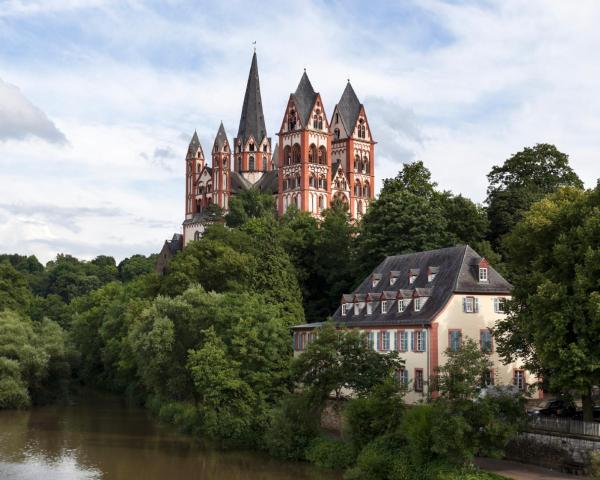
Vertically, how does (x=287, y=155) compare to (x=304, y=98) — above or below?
below

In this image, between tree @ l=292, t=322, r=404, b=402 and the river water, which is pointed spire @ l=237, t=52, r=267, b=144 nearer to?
the river water

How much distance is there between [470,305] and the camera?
151 feet

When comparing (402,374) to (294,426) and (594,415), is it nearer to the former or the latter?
(294,426)

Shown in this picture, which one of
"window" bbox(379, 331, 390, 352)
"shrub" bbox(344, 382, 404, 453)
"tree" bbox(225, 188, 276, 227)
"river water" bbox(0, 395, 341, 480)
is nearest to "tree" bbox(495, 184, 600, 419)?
"shrub" bbox(344, 382, 404, 453)

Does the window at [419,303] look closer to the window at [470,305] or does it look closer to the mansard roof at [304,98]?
the window at [470,305]

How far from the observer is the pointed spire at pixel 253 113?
144 metres

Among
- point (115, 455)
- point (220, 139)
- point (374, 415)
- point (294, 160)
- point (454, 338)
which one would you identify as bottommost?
point (115, 455)

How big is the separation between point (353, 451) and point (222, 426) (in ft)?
35.2

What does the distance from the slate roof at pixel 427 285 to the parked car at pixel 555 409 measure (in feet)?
21.9

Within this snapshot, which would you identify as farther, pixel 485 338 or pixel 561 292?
pixel 485 338

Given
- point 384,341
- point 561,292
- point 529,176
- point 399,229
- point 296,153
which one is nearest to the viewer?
point 561,292

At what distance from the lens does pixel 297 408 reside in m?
42.6

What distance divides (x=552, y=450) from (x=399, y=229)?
30941mm

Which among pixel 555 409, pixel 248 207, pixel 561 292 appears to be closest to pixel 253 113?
pixel 248 207
